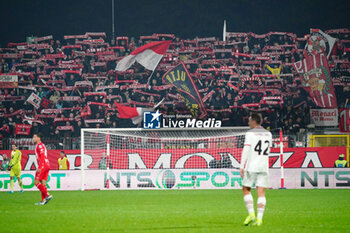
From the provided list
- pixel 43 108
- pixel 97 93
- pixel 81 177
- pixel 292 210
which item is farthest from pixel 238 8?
pixel 292 210

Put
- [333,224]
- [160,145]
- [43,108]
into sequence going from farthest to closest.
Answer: [43,108], [160,145], [333,224]

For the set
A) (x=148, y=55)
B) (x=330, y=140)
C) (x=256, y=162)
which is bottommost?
(x=330, y=140)

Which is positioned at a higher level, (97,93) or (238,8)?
(238,8)

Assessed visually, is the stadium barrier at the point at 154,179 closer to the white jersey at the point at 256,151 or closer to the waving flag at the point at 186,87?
the waving flag at the point at 186,87

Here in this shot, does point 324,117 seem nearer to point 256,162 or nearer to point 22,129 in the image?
point 22,129

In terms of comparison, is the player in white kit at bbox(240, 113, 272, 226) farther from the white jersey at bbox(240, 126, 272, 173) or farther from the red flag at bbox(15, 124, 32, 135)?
the red flag at bbox(15, 124, 32, 135)

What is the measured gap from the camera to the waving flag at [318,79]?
35250 millimetres

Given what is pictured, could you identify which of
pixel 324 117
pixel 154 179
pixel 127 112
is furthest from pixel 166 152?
pixel 324 117

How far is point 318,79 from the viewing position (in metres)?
35.9

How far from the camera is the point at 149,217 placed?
34.0 feet

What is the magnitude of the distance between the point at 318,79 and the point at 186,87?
30.9 ft

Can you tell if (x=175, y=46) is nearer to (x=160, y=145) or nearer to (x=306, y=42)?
(x=306, y=42)

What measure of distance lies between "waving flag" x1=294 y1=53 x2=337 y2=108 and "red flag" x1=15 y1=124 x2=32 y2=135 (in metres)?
19.0

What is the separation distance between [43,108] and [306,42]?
20.0 meters
